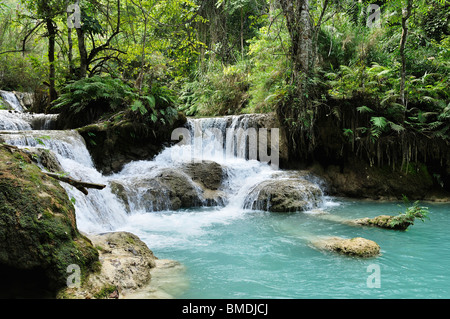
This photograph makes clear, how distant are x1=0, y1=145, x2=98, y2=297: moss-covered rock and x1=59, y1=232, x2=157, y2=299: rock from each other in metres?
0.15

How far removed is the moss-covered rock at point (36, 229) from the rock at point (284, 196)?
5.13 metres

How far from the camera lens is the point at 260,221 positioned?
6559mm

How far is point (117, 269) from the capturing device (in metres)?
3.13

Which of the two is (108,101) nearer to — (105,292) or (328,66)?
(328,66)

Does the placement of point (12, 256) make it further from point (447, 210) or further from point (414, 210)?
point (447, 210)

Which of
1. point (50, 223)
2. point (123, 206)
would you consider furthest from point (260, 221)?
point (50, 223)

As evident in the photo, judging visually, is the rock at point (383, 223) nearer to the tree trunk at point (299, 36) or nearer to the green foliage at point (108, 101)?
the tree trunk at point (299, 36)

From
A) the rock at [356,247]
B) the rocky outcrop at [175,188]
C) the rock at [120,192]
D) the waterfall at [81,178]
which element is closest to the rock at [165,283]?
the waterfall at [81,178]

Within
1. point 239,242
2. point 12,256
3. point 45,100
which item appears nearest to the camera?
point 12,256

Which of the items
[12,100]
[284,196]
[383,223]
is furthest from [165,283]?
[12,100]

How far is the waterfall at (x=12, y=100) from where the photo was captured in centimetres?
1400

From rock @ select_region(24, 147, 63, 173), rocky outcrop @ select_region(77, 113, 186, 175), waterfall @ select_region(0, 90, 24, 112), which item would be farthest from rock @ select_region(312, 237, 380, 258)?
waterfall @ select_region(0, 90, 24, 112)

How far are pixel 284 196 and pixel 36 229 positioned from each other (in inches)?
231
